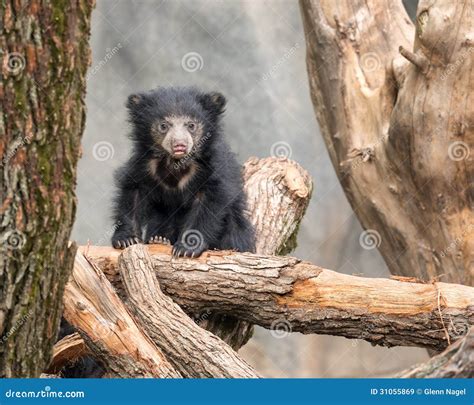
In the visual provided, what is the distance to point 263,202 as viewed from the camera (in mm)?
5652

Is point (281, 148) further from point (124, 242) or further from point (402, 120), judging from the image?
point (124, 242)

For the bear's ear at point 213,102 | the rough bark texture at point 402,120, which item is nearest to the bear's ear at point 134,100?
the bear's ear at point 213,102

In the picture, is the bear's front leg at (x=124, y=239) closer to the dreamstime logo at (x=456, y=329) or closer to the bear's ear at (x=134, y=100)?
the bear's ear at (x=134, y=100)

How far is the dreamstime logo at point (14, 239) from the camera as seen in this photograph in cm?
260

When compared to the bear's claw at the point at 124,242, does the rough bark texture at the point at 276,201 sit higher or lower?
higher

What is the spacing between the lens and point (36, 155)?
2523 millimetres

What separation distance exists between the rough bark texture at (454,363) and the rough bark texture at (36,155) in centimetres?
130

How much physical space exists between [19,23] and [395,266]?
3.95m

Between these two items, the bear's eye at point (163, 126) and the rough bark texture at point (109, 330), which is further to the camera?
the bear's eye at point (163, 126)

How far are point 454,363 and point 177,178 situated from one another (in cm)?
301

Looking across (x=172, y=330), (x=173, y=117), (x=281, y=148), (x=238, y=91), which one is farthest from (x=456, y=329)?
(x=238, y=91)
